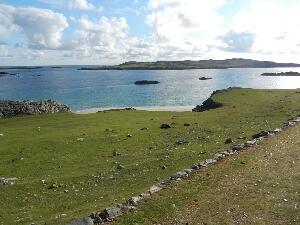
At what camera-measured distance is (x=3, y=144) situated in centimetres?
5041

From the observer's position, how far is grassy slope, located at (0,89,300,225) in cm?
2802

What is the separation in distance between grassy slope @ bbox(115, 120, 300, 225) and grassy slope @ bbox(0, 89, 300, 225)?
4198mm

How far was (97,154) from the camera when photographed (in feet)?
140

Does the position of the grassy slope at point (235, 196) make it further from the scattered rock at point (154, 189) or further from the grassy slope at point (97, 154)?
the grassy slope at point (97, 154)

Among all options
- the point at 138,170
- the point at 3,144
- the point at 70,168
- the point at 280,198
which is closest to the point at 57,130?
the point at 3,144

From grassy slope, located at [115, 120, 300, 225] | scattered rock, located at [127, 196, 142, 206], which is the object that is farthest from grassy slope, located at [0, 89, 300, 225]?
grassy slope, located at [115, 120, 300, 225]

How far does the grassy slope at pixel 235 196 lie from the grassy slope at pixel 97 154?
4.20 meters

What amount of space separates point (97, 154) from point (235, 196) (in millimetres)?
21591

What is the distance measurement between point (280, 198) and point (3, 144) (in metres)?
36.5

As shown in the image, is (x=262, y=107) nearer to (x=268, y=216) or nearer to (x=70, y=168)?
(x=70, y=168)

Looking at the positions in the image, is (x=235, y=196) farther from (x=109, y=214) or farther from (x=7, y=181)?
(x=7, y=181)

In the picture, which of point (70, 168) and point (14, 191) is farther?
point (70, 168)

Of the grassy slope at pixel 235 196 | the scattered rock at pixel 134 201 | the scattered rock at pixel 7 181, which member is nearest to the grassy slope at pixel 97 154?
the scattered rock at pixel 7 181

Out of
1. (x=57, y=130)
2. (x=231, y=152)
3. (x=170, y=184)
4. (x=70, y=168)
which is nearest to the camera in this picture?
(x=170, y=184)
